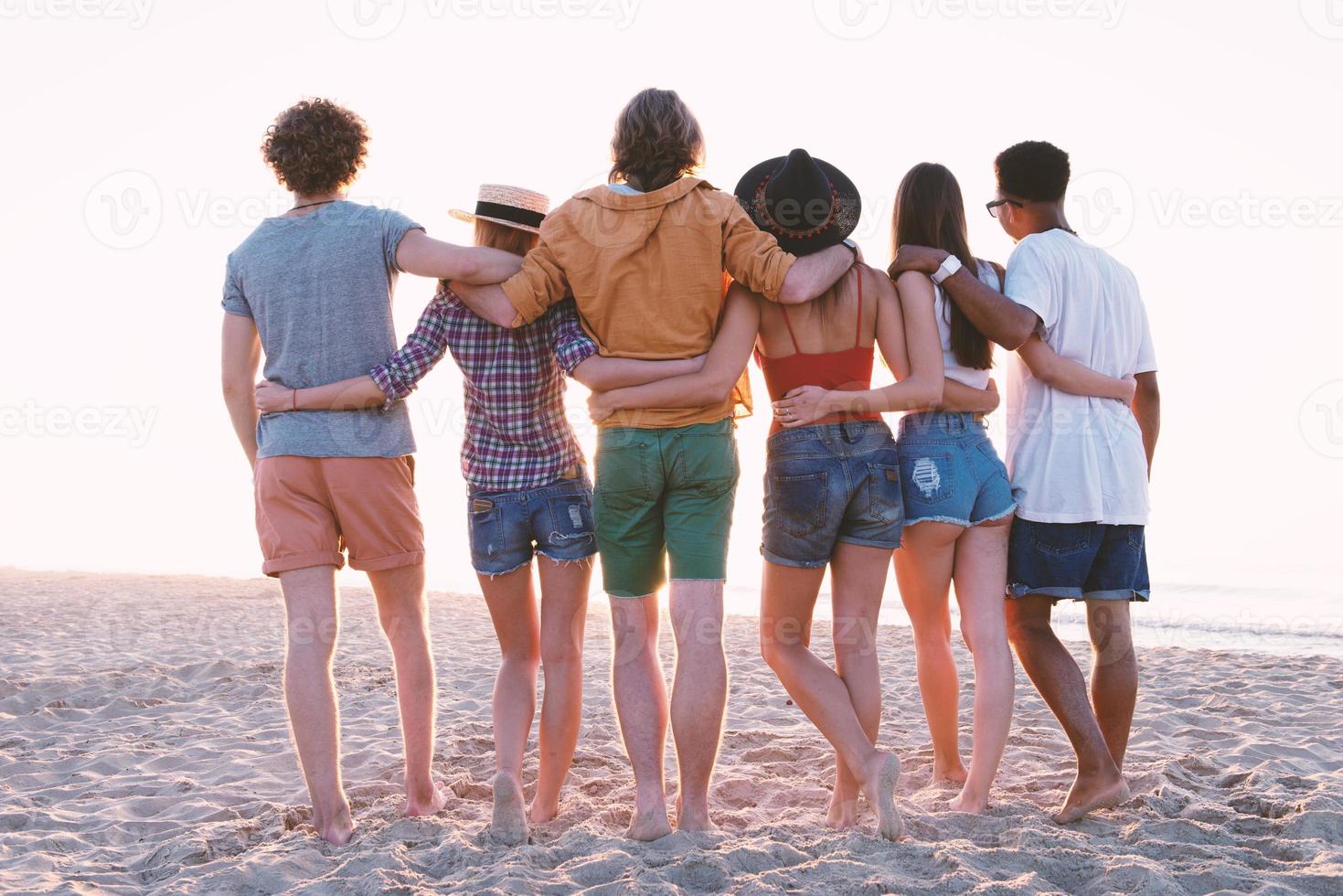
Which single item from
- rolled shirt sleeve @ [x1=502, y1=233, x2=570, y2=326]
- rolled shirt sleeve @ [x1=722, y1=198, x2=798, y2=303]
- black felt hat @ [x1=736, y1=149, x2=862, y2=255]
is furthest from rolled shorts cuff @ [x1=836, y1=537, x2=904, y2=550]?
rolled shirt sleeve @ [x1=502, y1=233, x2=570, y2=326]

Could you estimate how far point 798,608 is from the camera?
9.34 ft

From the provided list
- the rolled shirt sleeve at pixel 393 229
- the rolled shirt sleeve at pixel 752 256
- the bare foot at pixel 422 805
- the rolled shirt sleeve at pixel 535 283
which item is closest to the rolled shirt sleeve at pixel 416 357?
the rolled shirt sleeve at pixel 393 229

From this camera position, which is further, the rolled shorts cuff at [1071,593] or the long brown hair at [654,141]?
the rolled shorts cuff at [1071,593]

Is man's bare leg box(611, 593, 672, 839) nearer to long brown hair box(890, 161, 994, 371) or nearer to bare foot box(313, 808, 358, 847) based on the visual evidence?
bare foot box(313, 808, 358, 847)

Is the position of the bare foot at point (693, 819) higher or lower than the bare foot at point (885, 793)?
lower

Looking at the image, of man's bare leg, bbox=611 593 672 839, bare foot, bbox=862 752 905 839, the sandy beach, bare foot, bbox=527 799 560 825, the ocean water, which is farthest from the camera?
the ocean water

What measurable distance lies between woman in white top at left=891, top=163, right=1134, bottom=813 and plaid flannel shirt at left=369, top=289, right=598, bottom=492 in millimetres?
1070

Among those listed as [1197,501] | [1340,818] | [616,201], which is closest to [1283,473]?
[1197,501]

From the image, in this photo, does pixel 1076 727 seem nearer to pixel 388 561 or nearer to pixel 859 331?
pixel 859 331

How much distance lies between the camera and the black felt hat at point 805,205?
2.74 meters

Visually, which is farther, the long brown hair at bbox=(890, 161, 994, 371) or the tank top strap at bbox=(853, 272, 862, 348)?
the long brown hair at bbox=(890, 161, 994, 371)

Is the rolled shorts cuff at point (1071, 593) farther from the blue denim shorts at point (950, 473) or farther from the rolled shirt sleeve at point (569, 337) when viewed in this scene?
the rolled shirt sleeve at point (569, 337)

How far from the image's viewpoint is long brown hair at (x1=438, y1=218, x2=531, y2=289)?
2.89 meters

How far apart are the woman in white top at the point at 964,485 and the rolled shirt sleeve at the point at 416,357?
140 centimetres
